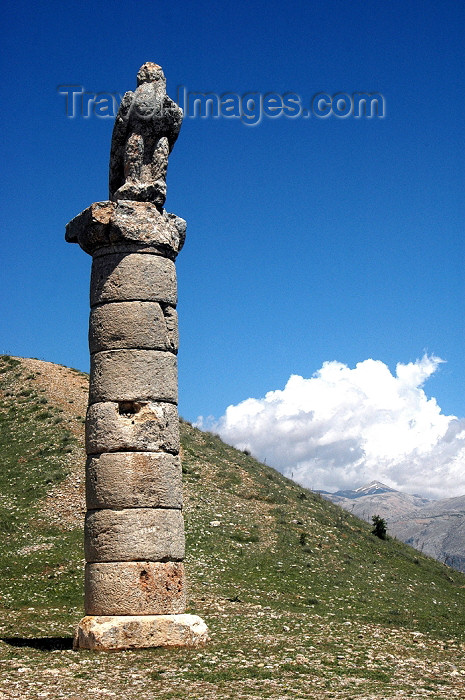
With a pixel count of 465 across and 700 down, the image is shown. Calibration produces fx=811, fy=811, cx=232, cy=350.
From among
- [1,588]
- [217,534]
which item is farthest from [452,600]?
[1,588]

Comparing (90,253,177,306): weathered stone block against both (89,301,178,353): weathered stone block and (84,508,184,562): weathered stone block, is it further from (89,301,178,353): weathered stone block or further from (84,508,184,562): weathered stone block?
(84,508,184,562): weathered stone block

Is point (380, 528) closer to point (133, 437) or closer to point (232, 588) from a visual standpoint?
point (232, 588)

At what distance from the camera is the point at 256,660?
1095cm

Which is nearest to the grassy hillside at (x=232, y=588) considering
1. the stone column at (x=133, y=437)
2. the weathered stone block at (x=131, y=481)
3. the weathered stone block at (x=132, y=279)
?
the stone column at (x=133, y=437)

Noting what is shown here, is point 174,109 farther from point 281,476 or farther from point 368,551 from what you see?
point 281,476

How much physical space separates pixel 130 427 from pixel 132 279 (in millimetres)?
2315

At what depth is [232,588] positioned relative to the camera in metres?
18.0

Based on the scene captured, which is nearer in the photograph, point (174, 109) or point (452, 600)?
point (174, 109)

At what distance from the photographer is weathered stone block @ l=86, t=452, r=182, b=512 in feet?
39.1

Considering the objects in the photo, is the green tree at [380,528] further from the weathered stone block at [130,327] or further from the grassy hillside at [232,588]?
the weathered stone block at [130,327]

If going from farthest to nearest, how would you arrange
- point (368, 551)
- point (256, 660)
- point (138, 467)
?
point (368, 551) → point (138, 467) → point (256, 660)

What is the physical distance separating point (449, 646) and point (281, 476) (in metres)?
17.8

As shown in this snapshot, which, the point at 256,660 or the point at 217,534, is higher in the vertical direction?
the point at 217,534

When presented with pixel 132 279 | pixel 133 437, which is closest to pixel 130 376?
pixel 133 437
